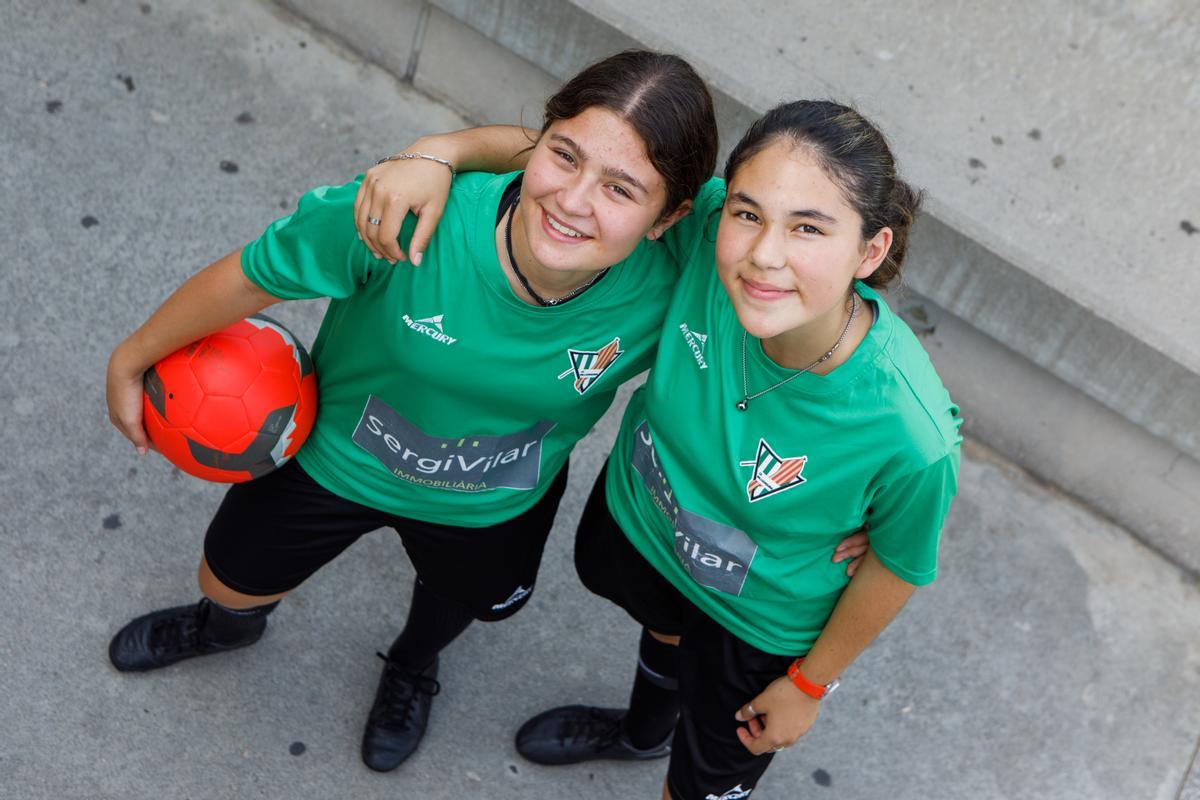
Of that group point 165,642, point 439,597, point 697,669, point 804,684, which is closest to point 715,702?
point 697,669

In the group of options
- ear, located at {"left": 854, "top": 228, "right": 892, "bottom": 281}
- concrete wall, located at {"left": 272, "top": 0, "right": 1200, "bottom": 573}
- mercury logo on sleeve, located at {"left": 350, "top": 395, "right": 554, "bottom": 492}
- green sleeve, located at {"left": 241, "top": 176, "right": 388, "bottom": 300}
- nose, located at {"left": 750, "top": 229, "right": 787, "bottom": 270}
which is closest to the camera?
nose, located at {"left": 750, "top": 229, "right": 787, "bottom": 270}

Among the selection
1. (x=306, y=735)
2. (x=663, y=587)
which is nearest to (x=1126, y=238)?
(x=663, y=587)

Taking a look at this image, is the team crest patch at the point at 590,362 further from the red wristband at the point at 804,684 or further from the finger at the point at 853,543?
the red wristband at the point at 804,684

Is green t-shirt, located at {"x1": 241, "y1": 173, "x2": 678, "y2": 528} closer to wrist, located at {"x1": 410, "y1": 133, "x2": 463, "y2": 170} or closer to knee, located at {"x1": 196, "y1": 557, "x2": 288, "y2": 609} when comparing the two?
wrist, located at {"x1": 410, "y1": 133, "x2": 463, "y2": 170}

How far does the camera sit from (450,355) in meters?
2.34

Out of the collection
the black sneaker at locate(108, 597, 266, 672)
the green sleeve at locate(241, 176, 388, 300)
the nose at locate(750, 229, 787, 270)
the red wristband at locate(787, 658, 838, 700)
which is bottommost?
the black sneaker at locate(108, 597, 266, 672)

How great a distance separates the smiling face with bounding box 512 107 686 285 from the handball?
2.28 ft

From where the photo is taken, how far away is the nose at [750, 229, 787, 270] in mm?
2027

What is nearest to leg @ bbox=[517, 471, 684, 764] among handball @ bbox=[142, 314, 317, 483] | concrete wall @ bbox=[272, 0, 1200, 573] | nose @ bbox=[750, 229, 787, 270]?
handball @ bbox=[142, 314, 317, 483]

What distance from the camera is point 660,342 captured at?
7.87 ft

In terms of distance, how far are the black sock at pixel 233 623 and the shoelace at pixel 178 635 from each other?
1.2 inches

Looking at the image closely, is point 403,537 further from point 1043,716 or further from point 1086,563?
point 1086,563

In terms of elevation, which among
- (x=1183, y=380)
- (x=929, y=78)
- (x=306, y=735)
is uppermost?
(x=929, y=78)

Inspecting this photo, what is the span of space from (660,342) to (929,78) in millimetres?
2623
